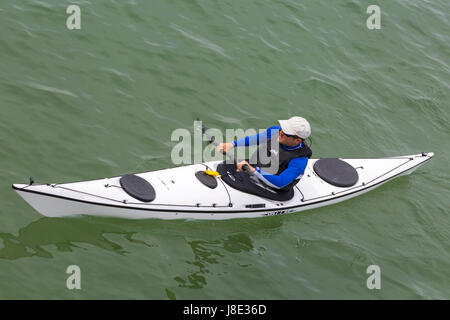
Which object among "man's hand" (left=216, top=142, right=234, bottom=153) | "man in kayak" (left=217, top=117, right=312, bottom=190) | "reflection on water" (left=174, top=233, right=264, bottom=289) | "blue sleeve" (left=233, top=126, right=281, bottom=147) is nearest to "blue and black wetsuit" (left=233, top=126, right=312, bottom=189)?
"man in kayak" (left=217, top=117, right=312, bottom=190)

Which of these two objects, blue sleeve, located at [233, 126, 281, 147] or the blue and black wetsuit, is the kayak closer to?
the blue and black wetsuit

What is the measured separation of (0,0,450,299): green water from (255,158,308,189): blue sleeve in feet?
2.41

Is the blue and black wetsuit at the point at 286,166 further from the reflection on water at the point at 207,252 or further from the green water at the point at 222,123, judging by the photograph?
the reflection on water at the point at 207,252

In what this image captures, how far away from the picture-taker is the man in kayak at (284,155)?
8328 mm

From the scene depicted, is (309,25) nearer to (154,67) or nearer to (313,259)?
(154,67)

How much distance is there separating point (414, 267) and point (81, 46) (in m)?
6.91

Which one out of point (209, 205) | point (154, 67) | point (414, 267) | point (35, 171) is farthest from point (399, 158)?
point (35, 171)

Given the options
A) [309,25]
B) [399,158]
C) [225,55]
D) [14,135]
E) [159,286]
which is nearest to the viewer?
[159,286]

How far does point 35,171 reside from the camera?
8.68 m

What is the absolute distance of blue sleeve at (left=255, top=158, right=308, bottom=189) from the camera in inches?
339

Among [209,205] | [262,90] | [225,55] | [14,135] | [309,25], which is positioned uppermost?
[309,25]

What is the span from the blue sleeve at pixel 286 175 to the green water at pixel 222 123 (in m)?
0.73

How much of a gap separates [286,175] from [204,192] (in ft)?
3.90

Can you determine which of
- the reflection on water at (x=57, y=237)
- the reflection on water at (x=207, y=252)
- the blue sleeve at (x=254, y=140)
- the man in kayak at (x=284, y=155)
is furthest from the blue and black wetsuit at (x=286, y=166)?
the reflection on water at (x=57, y=237)
